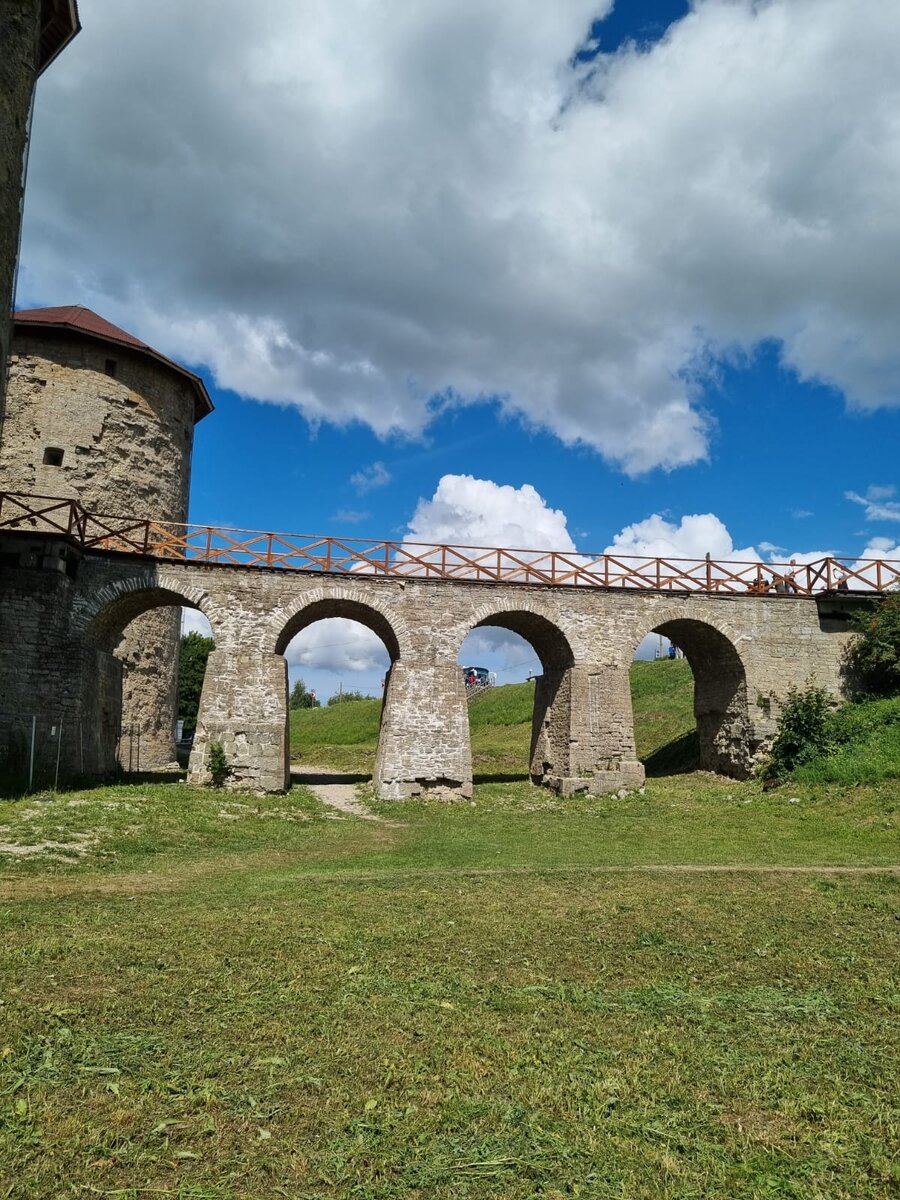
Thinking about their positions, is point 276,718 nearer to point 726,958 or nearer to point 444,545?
point 444,545

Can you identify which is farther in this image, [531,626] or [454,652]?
[531,626]

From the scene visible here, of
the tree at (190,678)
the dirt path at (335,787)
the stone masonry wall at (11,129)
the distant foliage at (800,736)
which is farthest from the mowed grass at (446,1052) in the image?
the tree at (190,678)

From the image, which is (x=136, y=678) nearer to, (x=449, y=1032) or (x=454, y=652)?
(x=454, y=652)

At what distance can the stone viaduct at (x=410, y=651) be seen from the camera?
1730 centimetres

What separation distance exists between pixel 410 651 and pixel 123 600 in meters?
7.23

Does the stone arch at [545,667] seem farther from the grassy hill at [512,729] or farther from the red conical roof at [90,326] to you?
the red conical roof at [90,326]

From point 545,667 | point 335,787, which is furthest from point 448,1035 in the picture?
point 545,667

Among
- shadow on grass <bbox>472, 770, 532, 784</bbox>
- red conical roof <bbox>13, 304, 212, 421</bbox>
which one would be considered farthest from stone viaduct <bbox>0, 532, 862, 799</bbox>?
red conical roof <bbox>13, 304, 212, 421</bbox>

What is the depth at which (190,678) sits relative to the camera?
39656mm

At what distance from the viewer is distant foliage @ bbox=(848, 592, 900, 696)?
20703 millimetres

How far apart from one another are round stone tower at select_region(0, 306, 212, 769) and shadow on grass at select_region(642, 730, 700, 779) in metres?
15.8

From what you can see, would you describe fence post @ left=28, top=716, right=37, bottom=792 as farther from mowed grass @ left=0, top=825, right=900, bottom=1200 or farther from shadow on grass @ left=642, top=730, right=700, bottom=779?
shadow on grass @ left=642, top=730, right=700, bottom=779

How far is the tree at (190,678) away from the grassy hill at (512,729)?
565 cm

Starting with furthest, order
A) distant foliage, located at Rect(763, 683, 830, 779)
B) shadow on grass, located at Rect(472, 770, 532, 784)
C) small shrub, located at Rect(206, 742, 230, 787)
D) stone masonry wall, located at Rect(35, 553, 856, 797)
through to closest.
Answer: shadow on grass, located at Rect(472, 770, 532, 784), distant foliage, located at Rect(763, 683, 830, 779), stone masonry wall, located at Rect(35, 553, 856, 797), small shrub, located at Rect(206, 742, 230, 787)
